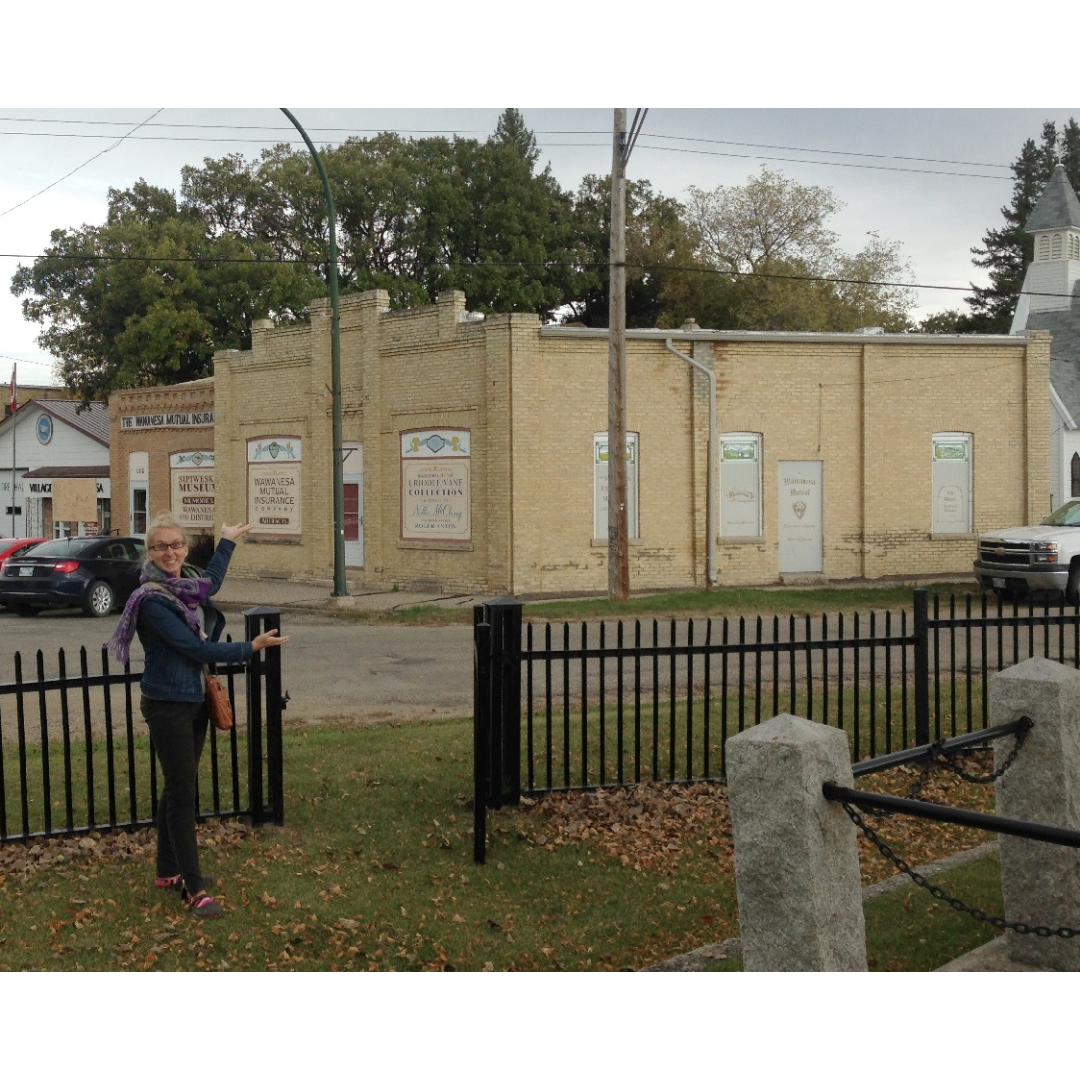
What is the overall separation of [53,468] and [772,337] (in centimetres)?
3693

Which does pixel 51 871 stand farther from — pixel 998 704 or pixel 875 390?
pixel 875 390

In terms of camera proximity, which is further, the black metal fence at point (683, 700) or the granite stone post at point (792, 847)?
the black metal fence at point (683, 700)

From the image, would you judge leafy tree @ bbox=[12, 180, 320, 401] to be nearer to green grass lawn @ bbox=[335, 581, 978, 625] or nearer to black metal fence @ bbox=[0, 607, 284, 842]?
green grass lawn @ bbox=[335, 581, 978, 625]

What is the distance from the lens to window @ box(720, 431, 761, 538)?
26828mm

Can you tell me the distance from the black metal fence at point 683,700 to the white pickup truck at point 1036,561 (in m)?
6.59

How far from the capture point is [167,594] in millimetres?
5977

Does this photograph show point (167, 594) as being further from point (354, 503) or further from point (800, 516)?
point (354, 503)

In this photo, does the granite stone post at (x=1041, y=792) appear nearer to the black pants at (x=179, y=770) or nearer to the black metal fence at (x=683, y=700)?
the black metal fence at (x=683, y=700)

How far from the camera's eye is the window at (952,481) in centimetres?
2805

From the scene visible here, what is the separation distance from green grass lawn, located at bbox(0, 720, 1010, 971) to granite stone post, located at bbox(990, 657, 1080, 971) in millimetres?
465

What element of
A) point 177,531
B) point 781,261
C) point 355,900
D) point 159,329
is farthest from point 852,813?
point 781,261

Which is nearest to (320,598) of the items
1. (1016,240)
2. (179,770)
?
(179,770)

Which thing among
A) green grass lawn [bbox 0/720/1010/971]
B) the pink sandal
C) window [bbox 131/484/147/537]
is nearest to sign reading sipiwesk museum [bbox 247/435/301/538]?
window [bbox 131/484/147/537]

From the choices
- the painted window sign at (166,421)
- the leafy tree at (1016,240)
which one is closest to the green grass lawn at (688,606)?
the painted window sign at (166,421)
